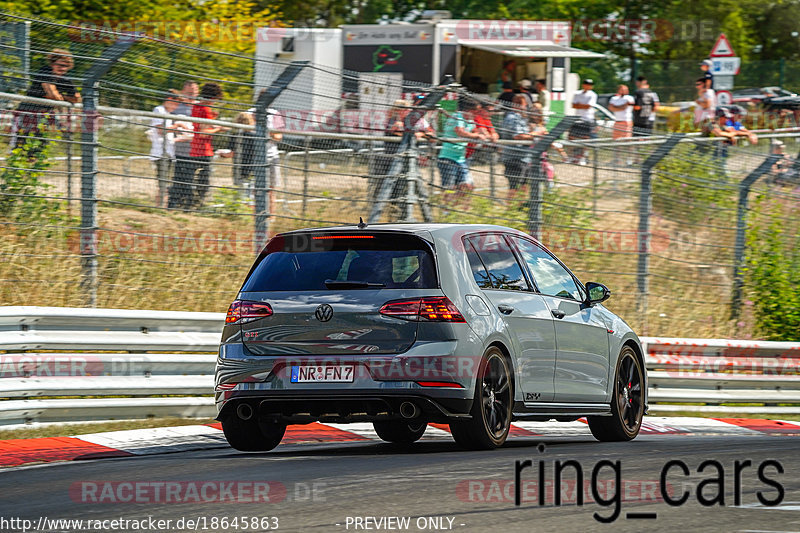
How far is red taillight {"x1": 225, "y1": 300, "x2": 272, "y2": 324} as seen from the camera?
895 cm

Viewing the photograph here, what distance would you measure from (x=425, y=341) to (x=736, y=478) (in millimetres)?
2059

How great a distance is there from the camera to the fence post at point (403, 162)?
14891 mm

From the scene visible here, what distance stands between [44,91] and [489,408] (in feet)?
17.9

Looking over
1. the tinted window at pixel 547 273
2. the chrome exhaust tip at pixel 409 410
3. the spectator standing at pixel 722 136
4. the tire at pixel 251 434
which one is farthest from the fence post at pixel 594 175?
the chrome exhaust tip at pixel 409 410

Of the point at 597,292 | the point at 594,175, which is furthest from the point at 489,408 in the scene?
the point at 594,175

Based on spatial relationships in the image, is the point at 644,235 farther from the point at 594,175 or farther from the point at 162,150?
the point at 162,150

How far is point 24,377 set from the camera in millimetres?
10055

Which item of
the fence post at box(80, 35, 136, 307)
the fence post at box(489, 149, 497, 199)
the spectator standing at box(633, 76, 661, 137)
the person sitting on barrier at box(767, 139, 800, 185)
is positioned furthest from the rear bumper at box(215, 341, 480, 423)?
the spectator standing at box(633, 76, 661, 137)

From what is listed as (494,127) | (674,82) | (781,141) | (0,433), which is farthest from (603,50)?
(0,433)

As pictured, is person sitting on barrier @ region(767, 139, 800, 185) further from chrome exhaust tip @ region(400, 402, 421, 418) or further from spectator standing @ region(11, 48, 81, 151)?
chrome exhaust tip @ region(400, 402, 421, 418)

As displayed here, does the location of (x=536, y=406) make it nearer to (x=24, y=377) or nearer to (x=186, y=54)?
(x=24, y=377)

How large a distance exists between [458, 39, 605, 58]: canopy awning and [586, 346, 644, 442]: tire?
67.9 ft

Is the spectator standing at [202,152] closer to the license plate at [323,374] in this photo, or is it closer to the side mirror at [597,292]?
the side mirror at [597,292]

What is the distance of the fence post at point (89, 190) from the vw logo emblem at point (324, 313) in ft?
13.5
